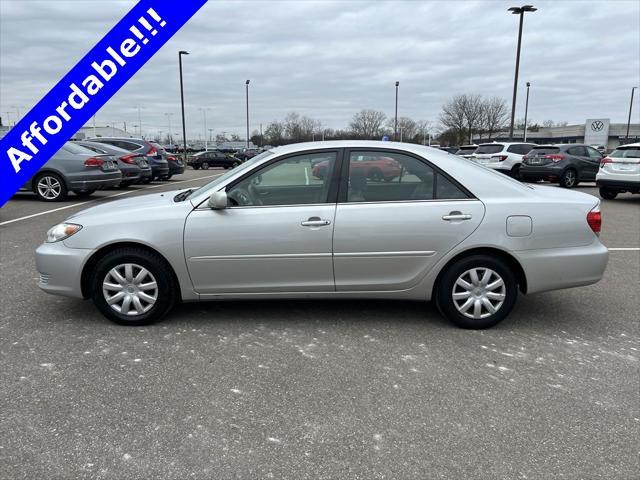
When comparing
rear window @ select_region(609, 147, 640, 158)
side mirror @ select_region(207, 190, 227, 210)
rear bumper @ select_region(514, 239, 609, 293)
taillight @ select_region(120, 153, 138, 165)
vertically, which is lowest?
rear bumper @ select_region(514, 239, 609, 293)

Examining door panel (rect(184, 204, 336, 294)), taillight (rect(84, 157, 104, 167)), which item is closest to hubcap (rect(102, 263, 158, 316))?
door panel (rect(184, 204, 336, 294))

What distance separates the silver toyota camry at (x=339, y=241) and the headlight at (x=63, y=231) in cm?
1

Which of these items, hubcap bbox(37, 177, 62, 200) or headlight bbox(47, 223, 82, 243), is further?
hubcap bbox(37, 177, 62, 200)

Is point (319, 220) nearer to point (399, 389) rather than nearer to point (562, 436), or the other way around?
point (399, 389)

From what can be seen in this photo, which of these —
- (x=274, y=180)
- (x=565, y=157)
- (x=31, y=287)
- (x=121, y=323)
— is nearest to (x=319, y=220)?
(x=274, y=180)

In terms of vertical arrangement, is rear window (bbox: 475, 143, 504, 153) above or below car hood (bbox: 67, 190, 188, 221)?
above

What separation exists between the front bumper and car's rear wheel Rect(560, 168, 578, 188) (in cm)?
1656

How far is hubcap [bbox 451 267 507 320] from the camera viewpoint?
4.14 metres

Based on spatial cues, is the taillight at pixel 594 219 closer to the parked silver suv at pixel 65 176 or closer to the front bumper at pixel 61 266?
the front bumper at pixel 61 266

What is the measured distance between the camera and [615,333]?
4211 millimetres

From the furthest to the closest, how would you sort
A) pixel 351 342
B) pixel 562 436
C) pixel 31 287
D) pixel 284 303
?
pixel 31 287
pixel 284 303
pixel 351 342
pixel 562 436

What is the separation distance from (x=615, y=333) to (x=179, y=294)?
3.56 meters

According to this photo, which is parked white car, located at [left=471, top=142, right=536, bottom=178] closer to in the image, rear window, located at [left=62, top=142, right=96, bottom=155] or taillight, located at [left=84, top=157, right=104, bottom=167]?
taillight, located at [left=84, top=157, right=104, bottom=167]

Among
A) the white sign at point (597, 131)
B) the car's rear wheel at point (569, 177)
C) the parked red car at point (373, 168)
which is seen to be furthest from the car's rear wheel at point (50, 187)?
the white sign at point (597, 131)
